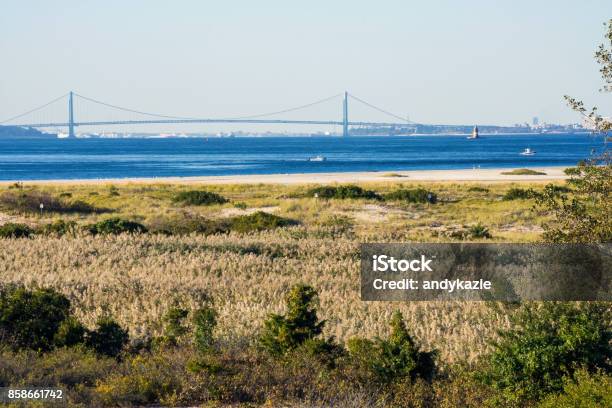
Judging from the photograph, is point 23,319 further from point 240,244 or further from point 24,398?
point 240,244

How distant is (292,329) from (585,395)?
13.8 feet

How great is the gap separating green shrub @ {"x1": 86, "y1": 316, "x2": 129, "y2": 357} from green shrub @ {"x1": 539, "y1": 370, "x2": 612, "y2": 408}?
5.50 metres

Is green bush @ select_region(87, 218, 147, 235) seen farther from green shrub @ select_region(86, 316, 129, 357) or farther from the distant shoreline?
the distant shoreline

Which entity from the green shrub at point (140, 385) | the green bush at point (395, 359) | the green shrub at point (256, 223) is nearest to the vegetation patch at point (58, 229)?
the green shrub at point (256, 223)

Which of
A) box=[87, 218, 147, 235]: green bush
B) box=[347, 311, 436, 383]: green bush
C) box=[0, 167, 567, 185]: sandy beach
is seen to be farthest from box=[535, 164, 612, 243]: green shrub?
box=[0, 167, 567, 185]: sandy beach

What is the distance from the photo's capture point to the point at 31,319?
38.9ft

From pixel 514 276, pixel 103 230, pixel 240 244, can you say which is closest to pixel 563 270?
pixel 514 276

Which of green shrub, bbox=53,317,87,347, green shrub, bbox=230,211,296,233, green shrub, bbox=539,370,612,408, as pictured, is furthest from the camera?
green shrub, bbox=230,211,296,233

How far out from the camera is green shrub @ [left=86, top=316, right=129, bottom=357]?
1136 cm

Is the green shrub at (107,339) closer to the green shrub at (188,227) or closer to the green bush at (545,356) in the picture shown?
the green bush at (545,356)

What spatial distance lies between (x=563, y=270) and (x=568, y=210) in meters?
1.05

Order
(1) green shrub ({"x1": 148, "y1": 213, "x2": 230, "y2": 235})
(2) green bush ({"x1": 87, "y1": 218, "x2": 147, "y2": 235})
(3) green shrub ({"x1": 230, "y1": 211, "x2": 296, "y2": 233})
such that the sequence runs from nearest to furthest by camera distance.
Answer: (2) green bush ({"x1": 87, "y1": 218, "x2": 147, "y2": 235})
(1) green shrub ({"x1": 148, "y1": 213, "x2": 230, "y2": 235})
(3) green shrub ({"x1": 230, "y1": 211, "x2": 296, "y2": 233})

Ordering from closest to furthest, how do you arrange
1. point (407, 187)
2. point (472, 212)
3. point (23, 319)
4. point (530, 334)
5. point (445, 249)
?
point (530, 334)
point (23, 319)
point (445, 249)
point (472, 212)
point (407, 187)

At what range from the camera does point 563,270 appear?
13.7 meters
